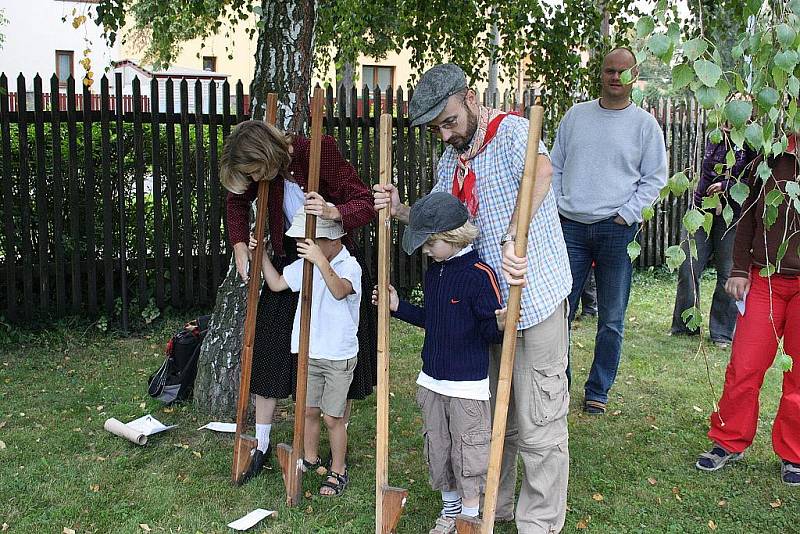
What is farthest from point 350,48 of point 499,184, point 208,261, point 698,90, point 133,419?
point 698,90

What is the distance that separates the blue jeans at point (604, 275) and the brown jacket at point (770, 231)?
759mm

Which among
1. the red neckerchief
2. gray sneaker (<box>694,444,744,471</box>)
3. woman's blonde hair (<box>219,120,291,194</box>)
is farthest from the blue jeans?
woman's blonde hair (<box>219,120,291,194</box>)

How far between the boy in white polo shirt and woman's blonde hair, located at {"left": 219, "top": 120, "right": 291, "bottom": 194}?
0.25 meters

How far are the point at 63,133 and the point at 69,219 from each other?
71 centimetres

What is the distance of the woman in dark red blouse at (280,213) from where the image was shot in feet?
11.2

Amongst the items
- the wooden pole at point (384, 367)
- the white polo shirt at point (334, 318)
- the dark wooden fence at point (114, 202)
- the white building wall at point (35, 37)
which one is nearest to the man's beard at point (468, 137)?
the wooden pole at point (384, 367)

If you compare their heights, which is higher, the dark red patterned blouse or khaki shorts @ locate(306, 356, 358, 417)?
the dark red patterned blouse

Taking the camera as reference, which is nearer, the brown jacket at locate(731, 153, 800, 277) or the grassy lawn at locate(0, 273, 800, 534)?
the grassy lawn at locate(0, 273, 800, 534)

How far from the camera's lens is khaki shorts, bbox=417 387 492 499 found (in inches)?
121

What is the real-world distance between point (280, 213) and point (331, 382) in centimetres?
77

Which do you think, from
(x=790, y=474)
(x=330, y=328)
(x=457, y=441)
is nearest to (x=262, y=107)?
(x=330, y=328)

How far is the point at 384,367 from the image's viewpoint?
3.14m

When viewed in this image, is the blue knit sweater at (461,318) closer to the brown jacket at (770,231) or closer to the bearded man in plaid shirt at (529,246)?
the bearded man in plaid shirt at (529,246)

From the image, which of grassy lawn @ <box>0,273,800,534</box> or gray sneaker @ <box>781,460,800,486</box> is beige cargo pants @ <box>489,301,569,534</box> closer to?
grassy lawn @ <box>0,273,800,534</box>
